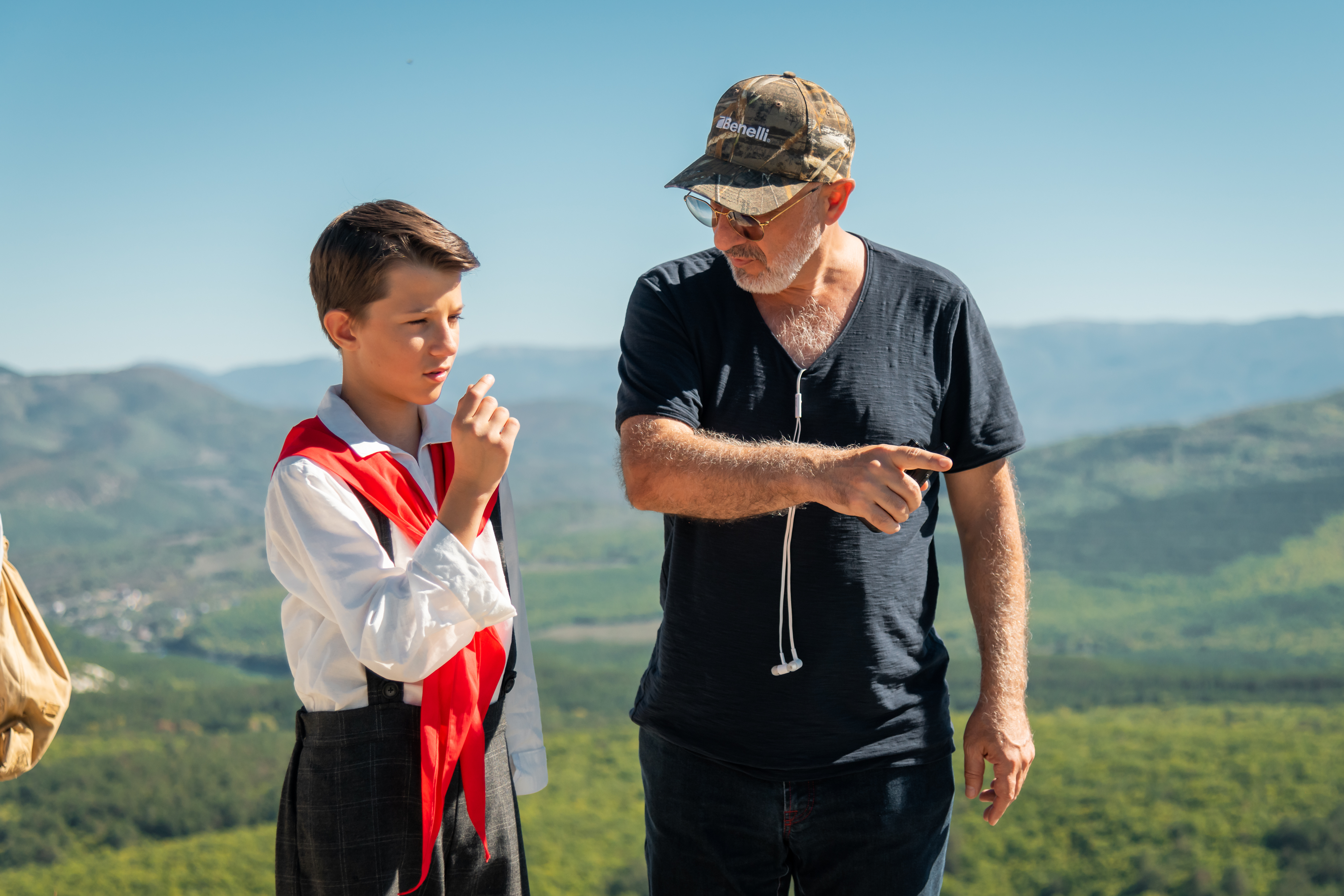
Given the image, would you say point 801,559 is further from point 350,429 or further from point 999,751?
point 350,429

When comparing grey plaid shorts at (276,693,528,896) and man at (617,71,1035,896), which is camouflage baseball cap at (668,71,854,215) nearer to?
man at (617,71,1035,896)

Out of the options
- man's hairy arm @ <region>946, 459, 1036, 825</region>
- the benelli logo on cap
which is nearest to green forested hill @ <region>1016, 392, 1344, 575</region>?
man's hairy arm @ <region>946, 459, 1036, 825</region>

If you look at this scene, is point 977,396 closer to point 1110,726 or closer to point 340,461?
point 340,461

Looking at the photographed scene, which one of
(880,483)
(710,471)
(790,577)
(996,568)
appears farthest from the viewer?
(996,568)

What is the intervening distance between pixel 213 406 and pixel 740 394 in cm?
11204

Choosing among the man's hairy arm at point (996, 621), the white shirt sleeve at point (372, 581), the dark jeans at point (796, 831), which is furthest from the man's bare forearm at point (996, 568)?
the white shirt sleeve at point (372, 581)

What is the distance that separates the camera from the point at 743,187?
2236 millimetres

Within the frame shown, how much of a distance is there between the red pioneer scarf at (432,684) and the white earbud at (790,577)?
63 centimetres

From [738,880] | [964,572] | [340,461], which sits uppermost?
[340,461]

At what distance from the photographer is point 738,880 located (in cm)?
222

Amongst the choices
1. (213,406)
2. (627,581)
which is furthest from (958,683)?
(213,406)

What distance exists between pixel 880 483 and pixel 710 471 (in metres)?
0.38

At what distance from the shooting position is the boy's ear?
2.06 metres

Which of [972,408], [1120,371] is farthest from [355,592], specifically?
[1120,371]
